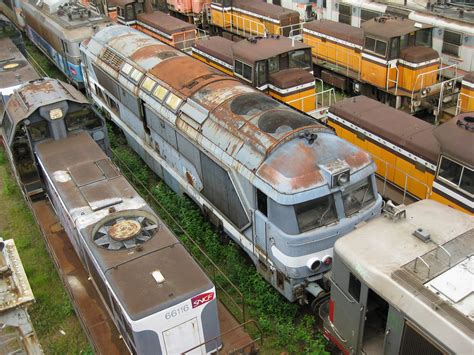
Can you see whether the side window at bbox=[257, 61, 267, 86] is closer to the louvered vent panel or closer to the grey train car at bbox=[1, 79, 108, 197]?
the louvered vent panel

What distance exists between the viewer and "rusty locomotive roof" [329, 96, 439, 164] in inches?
572

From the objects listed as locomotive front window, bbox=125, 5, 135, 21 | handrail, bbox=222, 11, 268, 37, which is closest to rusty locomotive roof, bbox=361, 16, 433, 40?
handrail, bbox=222, 11, 268, 37

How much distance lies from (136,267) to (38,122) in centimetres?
707

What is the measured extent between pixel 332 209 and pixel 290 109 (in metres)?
3.31

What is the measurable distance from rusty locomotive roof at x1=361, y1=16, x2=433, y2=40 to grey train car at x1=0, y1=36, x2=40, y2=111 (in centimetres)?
1427

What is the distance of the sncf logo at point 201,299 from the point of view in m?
9.70

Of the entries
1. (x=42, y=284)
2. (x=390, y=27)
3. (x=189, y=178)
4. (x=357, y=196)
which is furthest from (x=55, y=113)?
(x=390, y=27)

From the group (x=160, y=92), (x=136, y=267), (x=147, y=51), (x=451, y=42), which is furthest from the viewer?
(x=451, y=42)

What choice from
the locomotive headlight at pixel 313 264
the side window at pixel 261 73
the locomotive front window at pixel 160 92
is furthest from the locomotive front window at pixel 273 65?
the locomotive headlight at pixel 313 264

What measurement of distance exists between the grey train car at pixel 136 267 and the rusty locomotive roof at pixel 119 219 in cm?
2

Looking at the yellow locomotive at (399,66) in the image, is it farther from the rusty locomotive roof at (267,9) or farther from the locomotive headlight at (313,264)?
the locomotive headlight at (313,264)

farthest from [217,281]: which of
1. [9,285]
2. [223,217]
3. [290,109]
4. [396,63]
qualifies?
[396,63]

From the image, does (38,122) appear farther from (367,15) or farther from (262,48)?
(367,15)

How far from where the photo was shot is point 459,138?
12.5 meters
